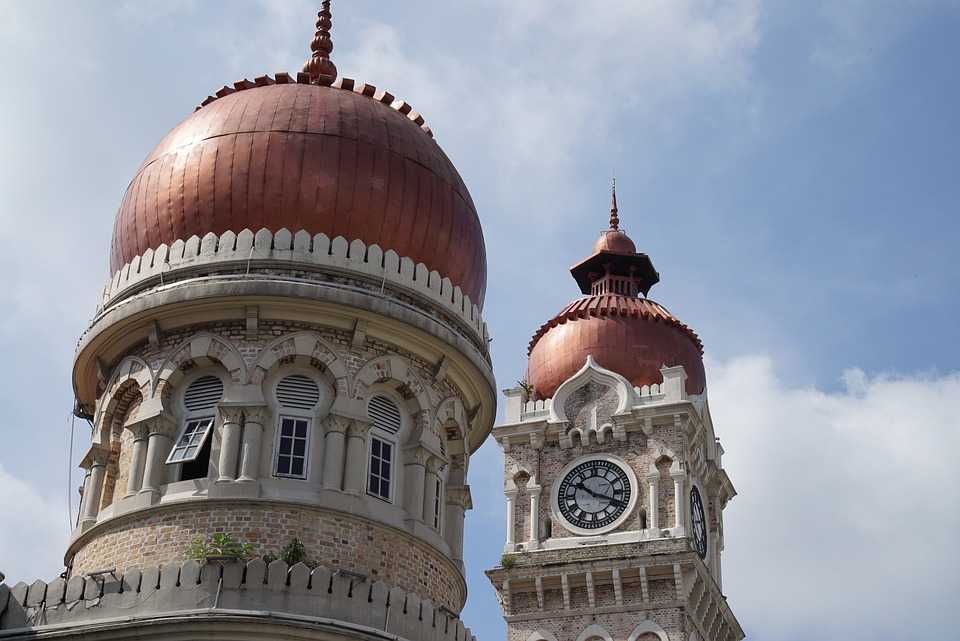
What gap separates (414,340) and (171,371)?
3576 mm

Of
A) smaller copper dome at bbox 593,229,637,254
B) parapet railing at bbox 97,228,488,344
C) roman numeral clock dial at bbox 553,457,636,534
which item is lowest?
parapet railing at bbox 97,228,488,344

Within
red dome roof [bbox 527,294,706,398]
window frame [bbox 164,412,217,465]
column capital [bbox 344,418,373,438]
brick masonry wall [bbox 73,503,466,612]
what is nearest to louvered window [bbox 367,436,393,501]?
column capital [bbox 344,418,373,438]

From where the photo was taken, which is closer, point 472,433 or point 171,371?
point 171,371

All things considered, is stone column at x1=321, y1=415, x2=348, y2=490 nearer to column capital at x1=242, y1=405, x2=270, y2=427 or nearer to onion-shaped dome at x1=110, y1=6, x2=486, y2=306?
column capital at x1=242, y1=405, x2=270, y2=427

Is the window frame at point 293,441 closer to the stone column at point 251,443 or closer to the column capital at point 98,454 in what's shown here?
Result: the stone column at point 251,443

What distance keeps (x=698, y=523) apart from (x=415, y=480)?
92.4 feet

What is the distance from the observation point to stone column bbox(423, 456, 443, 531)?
22019 mm

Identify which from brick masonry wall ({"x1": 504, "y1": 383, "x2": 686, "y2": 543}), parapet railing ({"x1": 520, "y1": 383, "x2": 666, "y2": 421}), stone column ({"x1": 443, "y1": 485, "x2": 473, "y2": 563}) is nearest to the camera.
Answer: stone column ({"x1": 443, "y1": 485, "x2": 473, "y2": 563})

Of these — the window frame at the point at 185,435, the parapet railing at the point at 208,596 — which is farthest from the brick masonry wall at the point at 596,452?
the parapet railing at the point at 208,596

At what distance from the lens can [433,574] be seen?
21594 millimetres

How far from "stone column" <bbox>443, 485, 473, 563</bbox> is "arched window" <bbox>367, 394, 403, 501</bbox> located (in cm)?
166

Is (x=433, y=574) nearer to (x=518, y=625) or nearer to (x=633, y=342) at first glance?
(x=518, y=625)

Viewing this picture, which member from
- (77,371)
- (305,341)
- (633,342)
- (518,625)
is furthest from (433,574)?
(633,342)

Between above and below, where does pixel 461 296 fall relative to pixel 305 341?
above
